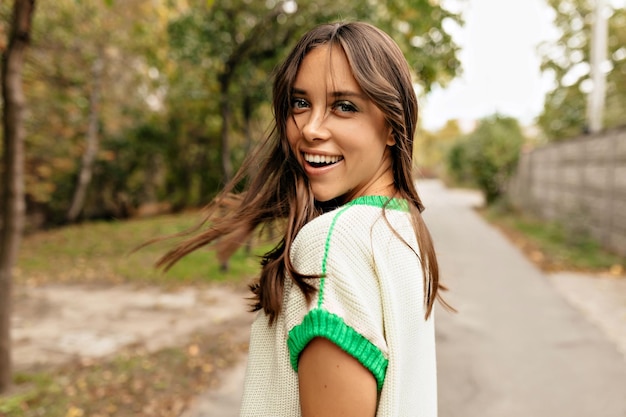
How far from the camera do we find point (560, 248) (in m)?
9.60

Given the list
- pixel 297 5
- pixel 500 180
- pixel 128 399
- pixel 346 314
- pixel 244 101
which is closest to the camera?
pixel 346 314

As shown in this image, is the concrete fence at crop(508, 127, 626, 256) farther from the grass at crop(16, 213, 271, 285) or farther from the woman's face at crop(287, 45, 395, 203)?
the woman's face at crop(287, 45, 395, 203)

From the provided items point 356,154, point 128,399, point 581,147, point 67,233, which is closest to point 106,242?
point 67,233

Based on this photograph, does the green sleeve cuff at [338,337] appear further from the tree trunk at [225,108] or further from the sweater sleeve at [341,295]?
the tree trunk at [225,108]

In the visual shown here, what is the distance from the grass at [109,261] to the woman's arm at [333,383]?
14.6ft

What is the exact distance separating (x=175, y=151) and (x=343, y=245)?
16057mm

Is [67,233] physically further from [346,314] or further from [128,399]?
[346,314]

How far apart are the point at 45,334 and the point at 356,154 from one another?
200 inches

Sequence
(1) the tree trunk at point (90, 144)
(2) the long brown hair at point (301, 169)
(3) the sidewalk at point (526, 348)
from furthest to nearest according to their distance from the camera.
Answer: (1) the tree trunk at point (90, 144) < (3) the sidewalk at point (526, 348) < (2) the long brown hair at point (301, 169)

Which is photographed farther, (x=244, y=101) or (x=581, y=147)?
(x=581, y=147)

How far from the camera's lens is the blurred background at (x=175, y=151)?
164 inches

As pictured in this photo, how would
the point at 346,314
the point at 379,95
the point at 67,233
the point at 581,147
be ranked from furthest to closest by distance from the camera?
the point at 67,233, the point at 581,147, the point at 379,95, the point at 346,314

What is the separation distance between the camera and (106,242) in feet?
35.8

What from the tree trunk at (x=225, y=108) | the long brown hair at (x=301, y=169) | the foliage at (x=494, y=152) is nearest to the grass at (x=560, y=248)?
the foliage at (x=494, y=152)
